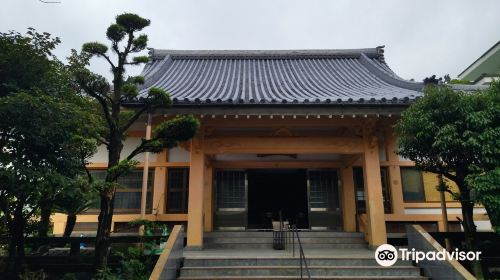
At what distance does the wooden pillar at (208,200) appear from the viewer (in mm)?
9859

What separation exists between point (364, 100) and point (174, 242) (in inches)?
200

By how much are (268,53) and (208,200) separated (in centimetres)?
854

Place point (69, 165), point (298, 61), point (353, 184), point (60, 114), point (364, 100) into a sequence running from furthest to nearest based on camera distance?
point (298, 61)
point (353, 184)
point (364, 100)
point (69, 165)
point (60, 114)

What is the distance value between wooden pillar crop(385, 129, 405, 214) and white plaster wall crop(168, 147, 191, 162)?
5975 millimetres

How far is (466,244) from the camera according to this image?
6.77 metres

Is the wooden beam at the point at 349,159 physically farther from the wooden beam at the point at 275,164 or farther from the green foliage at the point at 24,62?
the green foliage at the point at 24,62

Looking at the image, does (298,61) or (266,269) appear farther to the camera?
(298,61)

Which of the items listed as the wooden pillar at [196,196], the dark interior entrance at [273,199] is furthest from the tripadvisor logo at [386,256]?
the dark interior entrance at [273,199]

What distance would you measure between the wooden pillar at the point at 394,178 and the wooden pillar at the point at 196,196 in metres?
5.48

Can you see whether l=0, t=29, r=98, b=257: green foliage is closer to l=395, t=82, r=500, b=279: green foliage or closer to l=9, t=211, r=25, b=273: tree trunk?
l=9, t=211, r=25, b=273: tree trunk

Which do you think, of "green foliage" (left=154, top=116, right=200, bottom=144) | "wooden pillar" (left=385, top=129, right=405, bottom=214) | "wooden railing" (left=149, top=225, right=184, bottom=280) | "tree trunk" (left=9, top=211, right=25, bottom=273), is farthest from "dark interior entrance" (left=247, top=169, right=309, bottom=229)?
"tree trunk" (left=9, top=211, right=25, bottom=273)

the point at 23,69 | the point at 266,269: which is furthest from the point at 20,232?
the point at 266,269

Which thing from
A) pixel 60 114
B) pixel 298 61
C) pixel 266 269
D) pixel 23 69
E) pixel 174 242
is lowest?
pixel 266 269

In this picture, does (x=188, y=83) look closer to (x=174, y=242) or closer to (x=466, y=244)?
(x=174, y=242)
